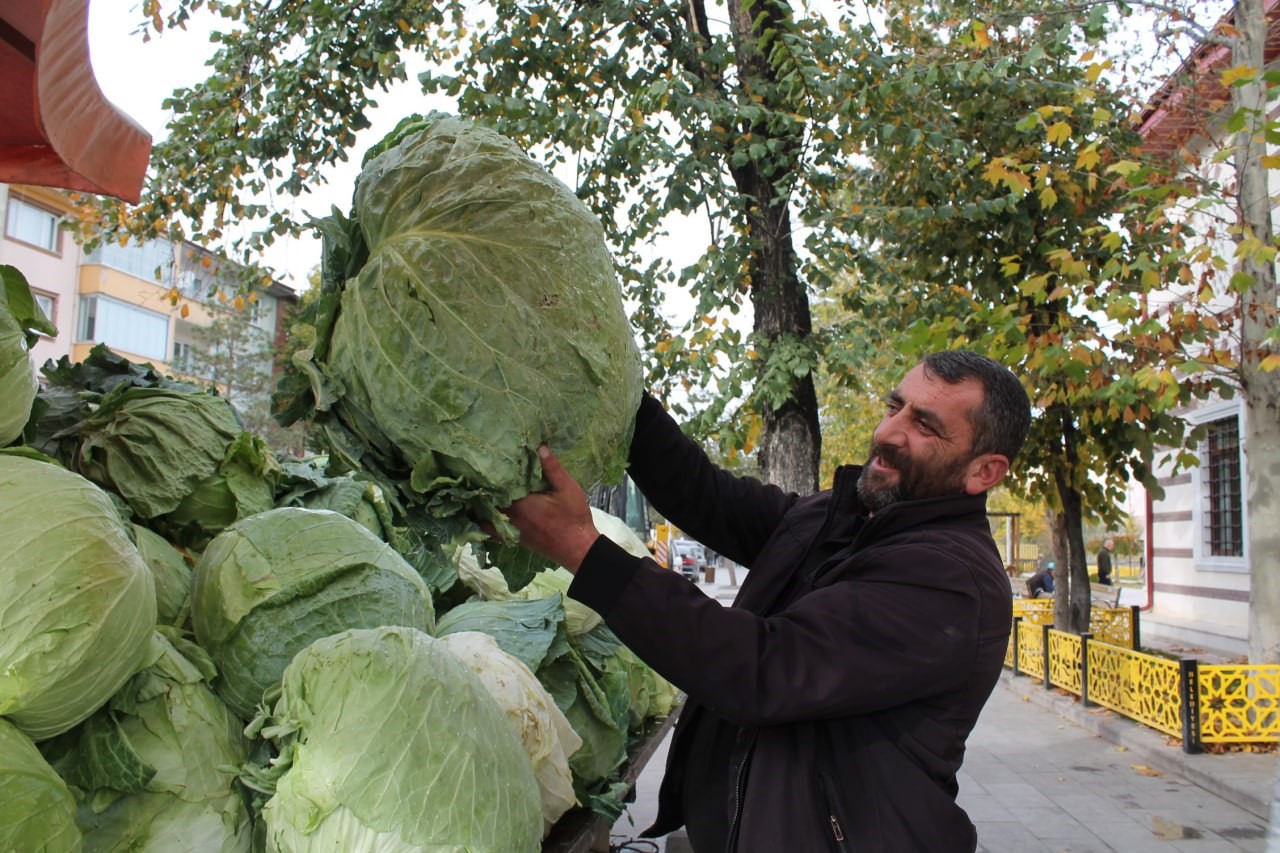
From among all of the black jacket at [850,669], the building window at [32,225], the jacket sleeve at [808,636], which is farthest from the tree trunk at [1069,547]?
the building window at [32,225]

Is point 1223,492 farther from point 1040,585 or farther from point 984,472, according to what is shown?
point 984,472

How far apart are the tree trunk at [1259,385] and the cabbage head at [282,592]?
24.6 ft

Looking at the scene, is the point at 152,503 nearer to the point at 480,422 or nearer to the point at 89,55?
the point at 89,55

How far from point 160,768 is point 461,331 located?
1273 millimetres

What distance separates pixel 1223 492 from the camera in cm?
1391

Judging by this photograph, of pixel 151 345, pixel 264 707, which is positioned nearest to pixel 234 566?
pixel 264 707

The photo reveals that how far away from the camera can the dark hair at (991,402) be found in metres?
2.37

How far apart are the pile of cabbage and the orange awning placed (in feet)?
1.14

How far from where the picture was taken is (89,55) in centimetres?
197

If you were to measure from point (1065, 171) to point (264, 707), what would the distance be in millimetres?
8598

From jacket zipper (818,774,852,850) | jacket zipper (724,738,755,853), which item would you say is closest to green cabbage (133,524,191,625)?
jacket zipper (724,738,755,853)

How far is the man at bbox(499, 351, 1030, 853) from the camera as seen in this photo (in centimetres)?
190

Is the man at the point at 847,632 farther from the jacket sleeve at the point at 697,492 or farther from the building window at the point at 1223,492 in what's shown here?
the building window at the point at 1223,492

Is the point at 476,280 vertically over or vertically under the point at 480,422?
over
